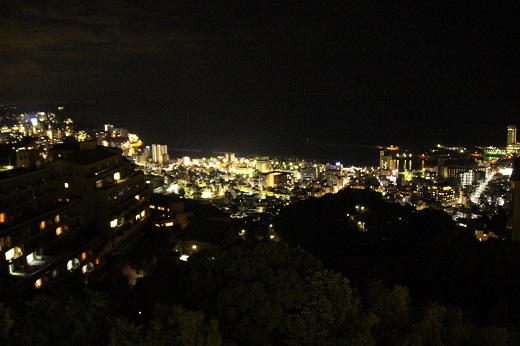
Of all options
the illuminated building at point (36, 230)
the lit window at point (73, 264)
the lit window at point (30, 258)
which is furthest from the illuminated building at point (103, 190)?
the lit window at point (30, 258)

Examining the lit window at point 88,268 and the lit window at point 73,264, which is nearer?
the lit window at point 73,264

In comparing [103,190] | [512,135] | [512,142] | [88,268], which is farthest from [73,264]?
[512,135]

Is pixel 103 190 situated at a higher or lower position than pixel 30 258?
higher

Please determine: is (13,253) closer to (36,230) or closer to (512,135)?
(36,230)

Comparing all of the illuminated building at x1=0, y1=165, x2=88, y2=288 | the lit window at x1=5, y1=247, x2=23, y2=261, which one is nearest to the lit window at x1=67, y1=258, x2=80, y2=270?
the illuminated building at x1=0, y1=165, x2=88, y2=288

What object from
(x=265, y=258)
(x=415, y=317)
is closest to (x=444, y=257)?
(x=415, y=317)

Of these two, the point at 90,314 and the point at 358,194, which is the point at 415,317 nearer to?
the point at 90,314

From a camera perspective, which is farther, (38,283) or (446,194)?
(446,194)

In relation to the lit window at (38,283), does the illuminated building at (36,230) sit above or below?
above

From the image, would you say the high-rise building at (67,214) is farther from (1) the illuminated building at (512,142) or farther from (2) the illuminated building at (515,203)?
(1) the illuminated building at (512,142)

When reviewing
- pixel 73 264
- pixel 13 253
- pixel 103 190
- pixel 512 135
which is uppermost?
pixel 512 135

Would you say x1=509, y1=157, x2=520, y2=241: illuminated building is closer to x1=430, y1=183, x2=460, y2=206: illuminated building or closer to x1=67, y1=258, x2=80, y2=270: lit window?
x1=67, y1=258, x2=80, y2=270: lit window
